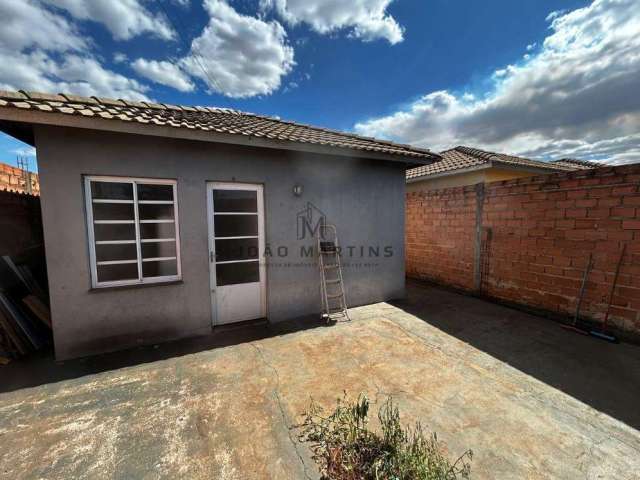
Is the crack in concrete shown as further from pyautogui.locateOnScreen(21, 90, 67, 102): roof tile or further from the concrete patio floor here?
pyautogui.locateOnScreen(21, 90, 67, 102): roof tile

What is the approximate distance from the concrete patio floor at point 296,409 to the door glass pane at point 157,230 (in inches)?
79.2

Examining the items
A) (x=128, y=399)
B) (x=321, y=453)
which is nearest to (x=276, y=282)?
(x=128, y=399)

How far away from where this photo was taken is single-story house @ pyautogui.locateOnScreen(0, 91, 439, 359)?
Answer: 376cm

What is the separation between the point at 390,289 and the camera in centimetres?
662

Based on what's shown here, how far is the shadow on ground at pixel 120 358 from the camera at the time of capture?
11.5ft

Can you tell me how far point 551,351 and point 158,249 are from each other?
6670 millimetres

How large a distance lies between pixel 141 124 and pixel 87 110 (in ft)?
2.28

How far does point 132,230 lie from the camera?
13.9 feet

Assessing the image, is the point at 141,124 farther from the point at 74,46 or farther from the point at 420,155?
the point at 420,155

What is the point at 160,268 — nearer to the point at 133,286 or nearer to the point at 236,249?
the point at 133,286

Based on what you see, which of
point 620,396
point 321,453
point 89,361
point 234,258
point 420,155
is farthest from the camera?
point 420,155

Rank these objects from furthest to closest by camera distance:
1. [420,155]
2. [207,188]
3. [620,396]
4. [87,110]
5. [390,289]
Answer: [390,289]
[420,155]
[207,188]
[87,110]
[620,396]

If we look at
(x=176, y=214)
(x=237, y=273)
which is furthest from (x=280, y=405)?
(x=176, y=214)

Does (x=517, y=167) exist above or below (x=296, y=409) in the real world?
above
